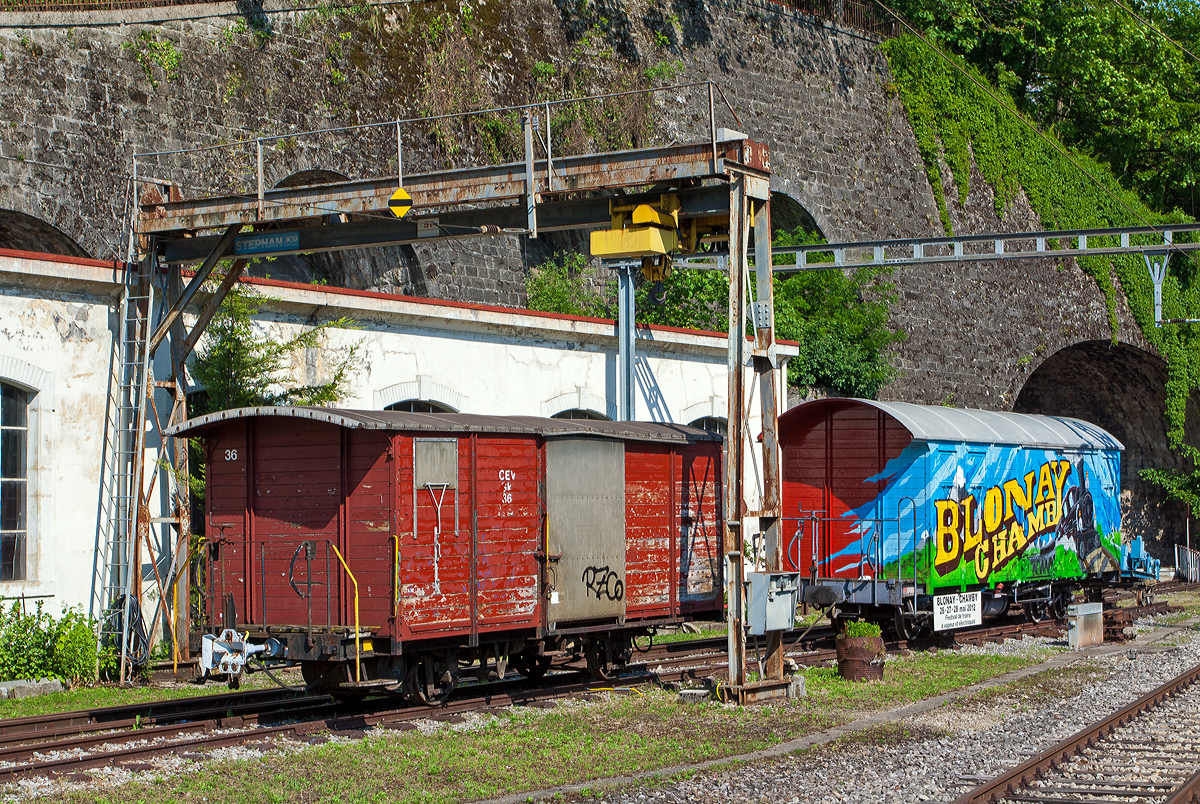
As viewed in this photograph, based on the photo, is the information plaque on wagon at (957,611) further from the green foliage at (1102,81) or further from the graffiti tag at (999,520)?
the green foliage at (1102,81)

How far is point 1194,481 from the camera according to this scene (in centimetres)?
4281

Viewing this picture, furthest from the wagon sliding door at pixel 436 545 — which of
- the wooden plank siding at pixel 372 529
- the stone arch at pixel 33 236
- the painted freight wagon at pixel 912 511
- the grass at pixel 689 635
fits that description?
the stone arch at pixel 33 236

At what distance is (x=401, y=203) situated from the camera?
14.8 meters

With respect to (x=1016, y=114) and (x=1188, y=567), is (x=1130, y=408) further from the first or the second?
(x=1016, y=114)

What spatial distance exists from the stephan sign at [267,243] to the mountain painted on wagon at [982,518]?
28.5 ft

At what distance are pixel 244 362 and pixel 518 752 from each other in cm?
797

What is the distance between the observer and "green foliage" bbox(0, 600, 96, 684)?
14609 millimetres

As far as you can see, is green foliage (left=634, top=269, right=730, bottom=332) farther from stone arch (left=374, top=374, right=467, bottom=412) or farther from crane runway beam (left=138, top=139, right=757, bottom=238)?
crane runway beam (left=138, top=139, right=757, bottom=238)

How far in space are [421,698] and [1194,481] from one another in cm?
3691

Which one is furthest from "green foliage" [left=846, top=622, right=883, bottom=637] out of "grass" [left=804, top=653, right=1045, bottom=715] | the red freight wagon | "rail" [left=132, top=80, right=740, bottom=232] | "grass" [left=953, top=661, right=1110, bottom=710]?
"rail" [left=132, top=80, right=740, bottom=232]

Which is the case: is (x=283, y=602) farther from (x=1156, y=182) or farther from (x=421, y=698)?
(x=1156, y=182)

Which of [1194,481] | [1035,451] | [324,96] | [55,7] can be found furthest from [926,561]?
[1194,481]

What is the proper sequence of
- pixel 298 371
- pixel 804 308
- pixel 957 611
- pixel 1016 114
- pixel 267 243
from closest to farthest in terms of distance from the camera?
pixel 267 243, pixel 298 371, pixel 957 611, pixel 804 308, pixel 1016 114

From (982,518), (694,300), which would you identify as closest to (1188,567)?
(694,300)
